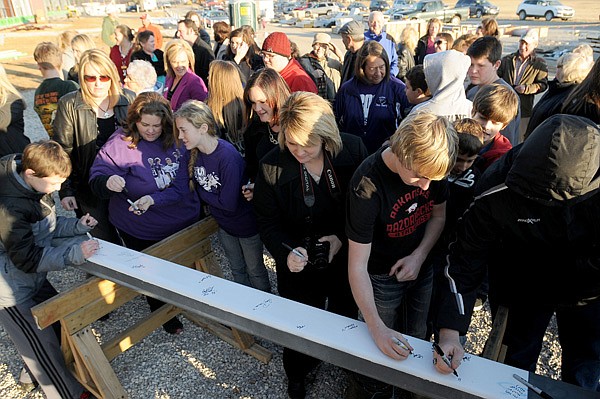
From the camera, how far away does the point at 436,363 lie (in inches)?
65.9

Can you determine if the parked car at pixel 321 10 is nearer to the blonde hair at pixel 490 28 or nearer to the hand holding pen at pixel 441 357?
the blonde hair at pixel 490 28

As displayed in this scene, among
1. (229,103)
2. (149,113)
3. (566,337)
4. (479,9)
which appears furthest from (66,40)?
(479,9)

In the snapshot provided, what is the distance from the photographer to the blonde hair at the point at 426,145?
1.68m

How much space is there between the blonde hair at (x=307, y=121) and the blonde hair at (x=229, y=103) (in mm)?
1385

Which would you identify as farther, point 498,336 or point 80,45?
point 80,45

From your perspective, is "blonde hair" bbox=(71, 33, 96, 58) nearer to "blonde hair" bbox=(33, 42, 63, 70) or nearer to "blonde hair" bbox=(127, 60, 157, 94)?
"blonde hair" bbox=(33, 42, 63, 70)

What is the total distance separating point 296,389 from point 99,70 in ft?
8.91

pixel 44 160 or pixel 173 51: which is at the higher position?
pixel 173 51

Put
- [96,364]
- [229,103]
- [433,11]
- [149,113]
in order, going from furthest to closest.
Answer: [433,11] → [229,103] → [149,113] → [96,364]

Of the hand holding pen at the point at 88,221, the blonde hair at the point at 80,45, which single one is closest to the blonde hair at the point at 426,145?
the hand holding pen at the point at 88,221

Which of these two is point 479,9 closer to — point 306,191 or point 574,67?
point 574,67

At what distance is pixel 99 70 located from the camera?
123 inches

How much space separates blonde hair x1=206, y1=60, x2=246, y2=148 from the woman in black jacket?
1226mm

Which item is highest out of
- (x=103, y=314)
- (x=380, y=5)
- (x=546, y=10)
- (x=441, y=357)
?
(x=380, y=5)
